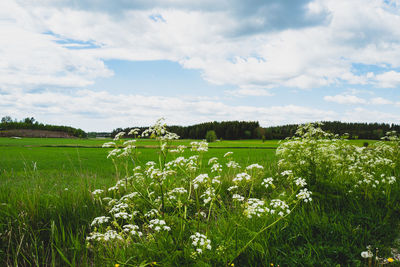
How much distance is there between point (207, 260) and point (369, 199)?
4.48 meters

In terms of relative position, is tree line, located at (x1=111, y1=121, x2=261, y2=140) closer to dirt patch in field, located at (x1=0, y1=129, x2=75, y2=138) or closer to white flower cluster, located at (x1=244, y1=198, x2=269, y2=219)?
dirt patch in field, located at (x1=0, y1=129, x2=75, y2=138)

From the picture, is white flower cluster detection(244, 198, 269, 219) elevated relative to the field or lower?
elevated

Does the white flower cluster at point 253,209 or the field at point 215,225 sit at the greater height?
the white flower cluster at point 253,209

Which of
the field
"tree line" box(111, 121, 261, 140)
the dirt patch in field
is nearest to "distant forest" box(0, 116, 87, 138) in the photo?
the dirt patch in field

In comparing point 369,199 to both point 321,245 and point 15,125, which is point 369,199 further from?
point 15,125

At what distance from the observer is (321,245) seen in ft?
12.6

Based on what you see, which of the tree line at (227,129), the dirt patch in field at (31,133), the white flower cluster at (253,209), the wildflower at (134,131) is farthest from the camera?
the dirt patch in field at (31,133)

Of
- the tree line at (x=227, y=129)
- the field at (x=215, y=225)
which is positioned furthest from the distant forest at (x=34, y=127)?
the field at (x=215, y=225)

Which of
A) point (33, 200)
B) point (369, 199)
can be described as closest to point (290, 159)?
point (369, 199)

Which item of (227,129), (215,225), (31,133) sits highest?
(227,129)

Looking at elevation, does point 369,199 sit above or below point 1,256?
above

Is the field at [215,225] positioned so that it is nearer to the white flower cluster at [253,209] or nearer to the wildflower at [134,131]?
the white flower cluster at [253,209]

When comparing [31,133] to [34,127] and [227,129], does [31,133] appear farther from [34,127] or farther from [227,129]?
[227,129]

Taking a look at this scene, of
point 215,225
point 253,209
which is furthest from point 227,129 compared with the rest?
point 253,209
